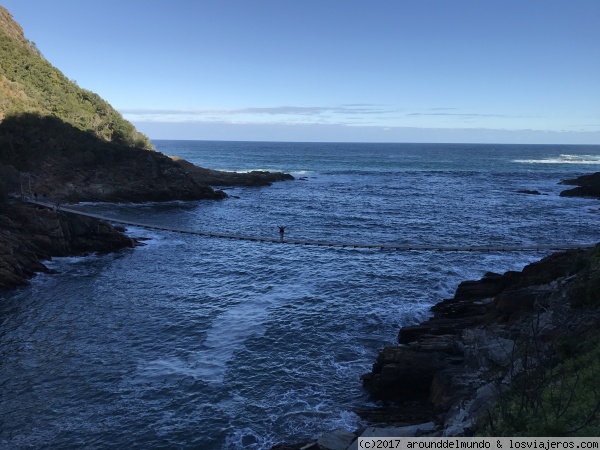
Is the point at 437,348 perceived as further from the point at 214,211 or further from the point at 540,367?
the point at 214,211

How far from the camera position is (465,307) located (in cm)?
1850

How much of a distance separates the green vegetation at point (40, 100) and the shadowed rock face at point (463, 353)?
1915 inches

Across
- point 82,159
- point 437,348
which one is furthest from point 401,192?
point 437,348

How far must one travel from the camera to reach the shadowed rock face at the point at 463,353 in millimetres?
10695

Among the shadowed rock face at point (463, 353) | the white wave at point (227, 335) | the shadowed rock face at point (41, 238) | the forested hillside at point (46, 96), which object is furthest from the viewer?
the forested hillside at point (46, 96)

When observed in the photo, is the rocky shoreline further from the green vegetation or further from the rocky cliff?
the green vegetation

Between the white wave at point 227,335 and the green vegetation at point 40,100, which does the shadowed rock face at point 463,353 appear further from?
the green vegetation at point 40,100

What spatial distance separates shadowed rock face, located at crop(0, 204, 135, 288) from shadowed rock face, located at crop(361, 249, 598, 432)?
66.6 feet

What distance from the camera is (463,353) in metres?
14.1

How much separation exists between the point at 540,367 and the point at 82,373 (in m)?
14.1

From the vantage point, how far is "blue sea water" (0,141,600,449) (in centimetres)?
1250

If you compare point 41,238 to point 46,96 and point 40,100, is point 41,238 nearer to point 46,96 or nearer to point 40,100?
point 40,100

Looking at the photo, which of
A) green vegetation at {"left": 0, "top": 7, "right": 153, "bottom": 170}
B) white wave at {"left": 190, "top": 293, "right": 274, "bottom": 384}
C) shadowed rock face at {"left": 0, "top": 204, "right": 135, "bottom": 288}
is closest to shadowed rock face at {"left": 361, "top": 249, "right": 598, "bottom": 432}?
white wave at {"left": 190, "top": 293, "right": 274, "bottom": 384}

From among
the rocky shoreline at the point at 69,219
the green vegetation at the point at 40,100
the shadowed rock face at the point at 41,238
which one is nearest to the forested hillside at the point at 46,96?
the green vegetation at the point at 40,100
